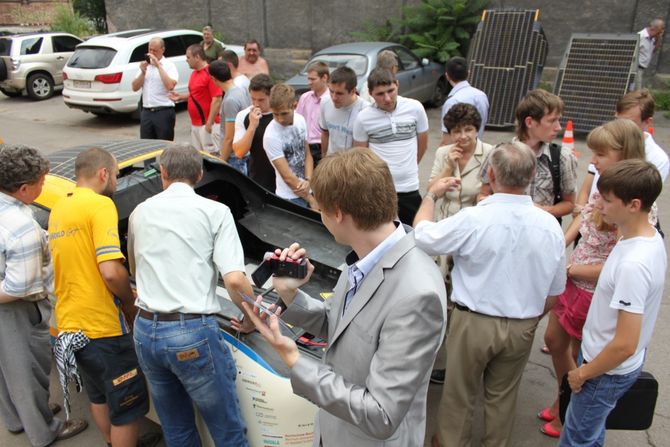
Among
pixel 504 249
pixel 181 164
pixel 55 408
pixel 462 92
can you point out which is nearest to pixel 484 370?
pixel 504 249

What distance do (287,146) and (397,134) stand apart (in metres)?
0.99

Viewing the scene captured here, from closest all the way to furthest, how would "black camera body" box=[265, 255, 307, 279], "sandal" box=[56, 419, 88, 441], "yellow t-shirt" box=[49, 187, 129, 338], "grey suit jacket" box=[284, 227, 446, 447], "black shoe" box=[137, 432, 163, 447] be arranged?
"grey suit jacket" box=[284, 227, 446, 447] < "black camera body" box=[265, 255, 307, 279] < "yellow t-shirt" box=[49, 187, 129, 338] < "black shoe" box=[137, 432, 163, 447] < "sandal" box=[56, 419, 88, 441]

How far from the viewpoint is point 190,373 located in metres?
2.52

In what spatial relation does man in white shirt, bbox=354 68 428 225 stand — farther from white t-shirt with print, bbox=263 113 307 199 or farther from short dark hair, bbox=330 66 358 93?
white t-shirt with print, bbox=263 113 307 199

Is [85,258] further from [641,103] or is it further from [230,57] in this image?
[230,57]

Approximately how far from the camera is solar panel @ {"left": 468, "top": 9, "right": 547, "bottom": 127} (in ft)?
33.1

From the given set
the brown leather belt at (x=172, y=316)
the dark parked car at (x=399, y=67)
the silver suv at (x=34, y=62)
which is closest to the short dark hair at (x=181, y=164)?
the brown leather belt at (x=172, y=316)

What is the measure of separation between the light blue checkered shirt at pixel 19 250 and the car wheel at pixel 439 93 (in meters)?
10.3

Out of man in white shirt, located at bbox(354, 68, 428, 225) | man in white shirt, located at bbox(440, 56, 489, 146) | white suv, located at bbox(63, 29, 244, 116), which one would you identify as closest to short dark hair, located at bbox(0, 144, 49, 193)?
man in white shirt, located at bbox(354, 68, 428, 225)

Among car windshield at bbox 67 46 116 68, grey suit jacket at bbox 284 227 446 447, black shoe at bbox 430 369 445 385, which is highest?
grey suit jacket at bbox 284 227 446 447

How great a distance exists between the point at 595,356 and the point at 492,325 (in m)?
0.47

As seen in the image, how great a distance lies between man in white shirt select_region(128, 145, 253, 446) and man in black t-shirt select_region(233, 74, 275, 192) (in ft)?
7.98

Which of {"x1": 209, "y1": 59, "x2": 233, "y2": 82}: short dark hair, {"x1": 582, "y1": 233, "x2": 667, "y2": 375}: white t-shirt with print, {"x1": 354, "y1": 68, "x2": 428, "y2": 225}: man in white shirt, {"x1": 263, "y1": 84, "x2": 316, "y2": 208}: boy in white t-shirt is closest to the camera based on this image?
{"x1": 582, "y1": 233, "x2": 667, "y2": 375}: white t-shirt with print

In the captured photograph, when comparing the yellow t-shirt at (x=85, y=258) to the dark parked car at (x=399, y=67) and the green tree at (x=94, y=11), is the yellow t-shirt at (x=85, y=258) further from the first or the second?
the green tree at (x=94, y=11)
